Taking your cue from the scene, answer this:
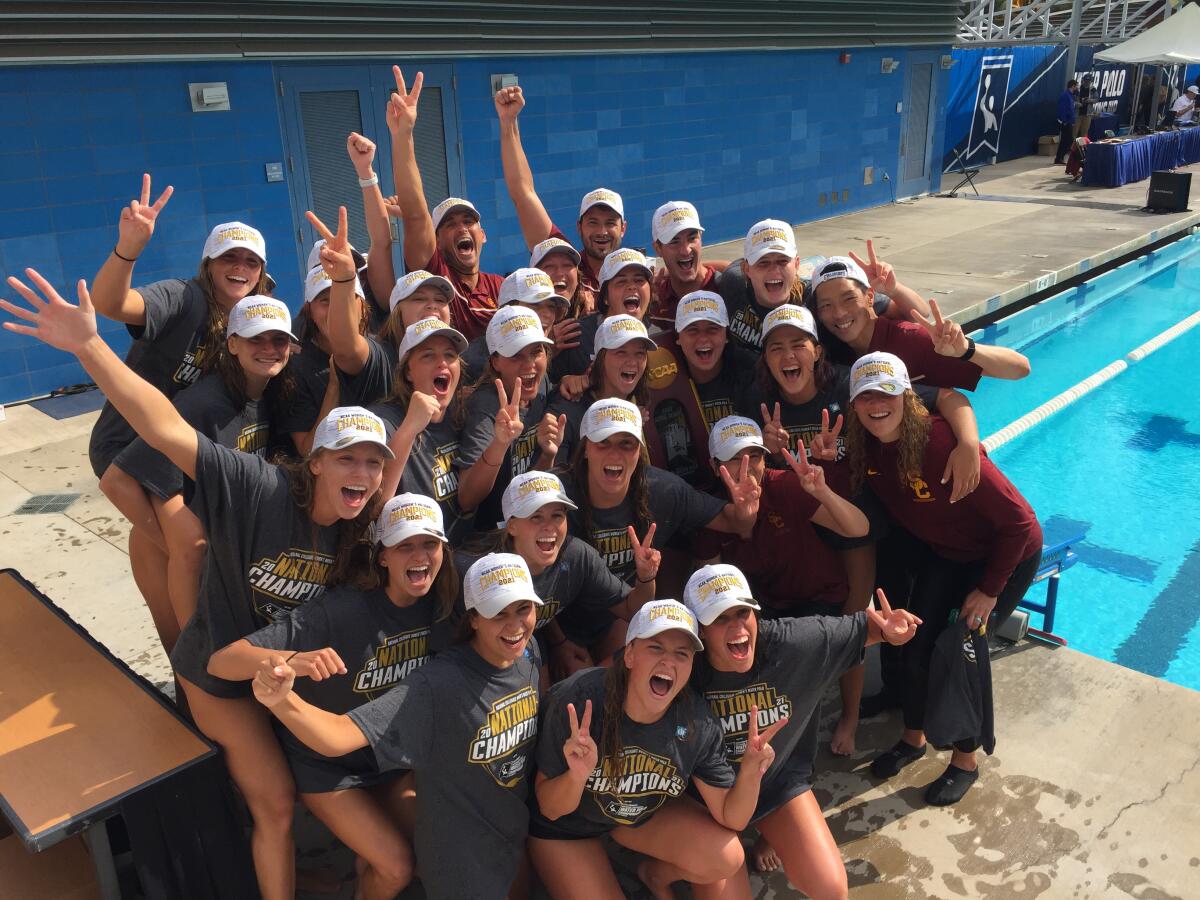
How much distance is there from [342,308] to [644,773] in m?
2.17

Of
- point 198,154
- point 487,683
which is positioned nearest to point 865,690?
point 487,683

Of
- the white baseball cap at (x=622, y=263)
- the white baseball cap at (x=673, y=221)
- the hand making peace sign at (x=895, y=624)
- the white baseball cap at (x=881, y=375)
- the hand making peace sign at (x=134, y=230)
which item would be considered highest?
the hand making peace sign at (x=134, y=230)

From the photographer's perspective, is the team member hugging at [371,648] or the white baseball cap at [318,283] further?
the white baseball cap at [318,283]

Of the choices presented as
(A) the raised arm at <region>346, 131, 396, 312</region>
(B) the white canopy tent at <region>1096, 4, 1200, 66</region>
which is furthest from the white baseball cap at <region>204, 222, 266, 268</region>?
(B) the white canopy tent at <region>1096, 4, 1200, 66</region>

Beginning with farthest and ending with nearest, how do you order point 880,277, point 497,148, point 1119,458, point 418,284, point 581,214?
point 497,148, point 1119,458, point 581,214, point 880,277, point 418,284

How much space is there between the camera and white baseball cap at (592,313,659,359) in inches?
165

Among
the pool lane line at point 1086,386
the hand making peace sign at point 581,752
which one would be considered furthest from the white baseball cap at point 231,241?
the pool lane line at point 1086,386

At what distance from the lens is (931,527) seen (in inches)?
159

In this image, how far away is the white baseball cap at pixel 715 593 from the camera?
3232mm

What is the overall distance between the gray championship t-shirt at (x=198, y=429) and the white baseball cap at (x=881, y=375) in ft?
7.57

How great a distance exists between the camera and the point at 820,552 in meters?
4.18

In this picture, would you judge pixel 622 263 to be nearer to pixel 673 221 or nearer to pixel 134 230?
pixel 673 221

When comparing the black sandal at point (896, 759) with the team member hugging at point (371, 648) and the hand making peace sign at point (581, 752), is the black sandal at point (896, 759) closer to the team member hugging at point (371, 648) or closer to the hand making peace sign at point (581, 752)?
the hand making peace sign at point (581, 752)

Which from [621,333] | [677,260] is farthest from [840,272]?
[621,333]
